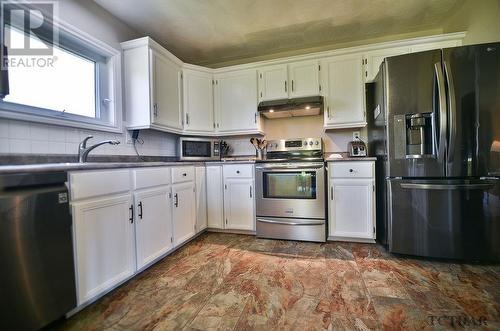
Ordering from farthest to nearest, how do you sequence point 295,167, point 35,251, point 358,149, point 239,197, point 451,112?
point 239,197 → point 358,149 → point 295,167 → point 451,112 → point 35,251

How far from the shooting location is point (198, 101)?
2920 mm

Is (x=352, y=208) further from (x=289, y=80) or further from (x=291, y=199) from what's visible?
(x=289, y=80)

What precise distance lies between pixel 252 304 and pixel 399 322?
81cm

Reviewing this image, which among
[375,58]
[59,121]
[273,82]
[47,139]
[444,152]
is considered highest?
[375,58]

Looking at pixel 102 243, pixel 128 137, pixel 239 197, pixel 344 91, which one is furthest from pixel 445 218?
pixel 128 137

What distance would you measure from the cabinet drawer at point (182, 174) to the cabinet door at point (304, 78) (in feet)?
5.10

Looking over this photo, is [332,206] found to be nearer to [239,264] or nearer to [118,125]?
[239,264]

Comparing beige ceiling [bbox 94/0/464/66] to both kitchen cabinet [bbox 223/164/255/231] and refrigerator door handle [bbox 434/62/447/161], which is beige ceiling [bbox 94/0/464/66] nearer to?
refrigerator door handle [bbox 434/62/447/161]

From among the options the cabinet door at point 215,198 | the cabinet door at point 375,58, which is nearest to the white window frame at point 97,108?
the cabinet door at point 215,198

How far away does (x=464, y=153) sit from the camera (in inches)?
70.7

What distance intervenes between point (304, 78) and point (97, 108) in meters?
2.27

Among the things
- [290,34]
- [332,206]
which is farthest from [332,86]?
[332,206]

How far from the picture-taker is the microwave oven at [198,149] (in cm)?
286

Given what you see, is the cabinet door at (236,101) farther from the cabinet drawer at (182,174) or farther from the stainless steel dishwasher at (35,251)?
the stainless steel dishwasher at (35,251)
